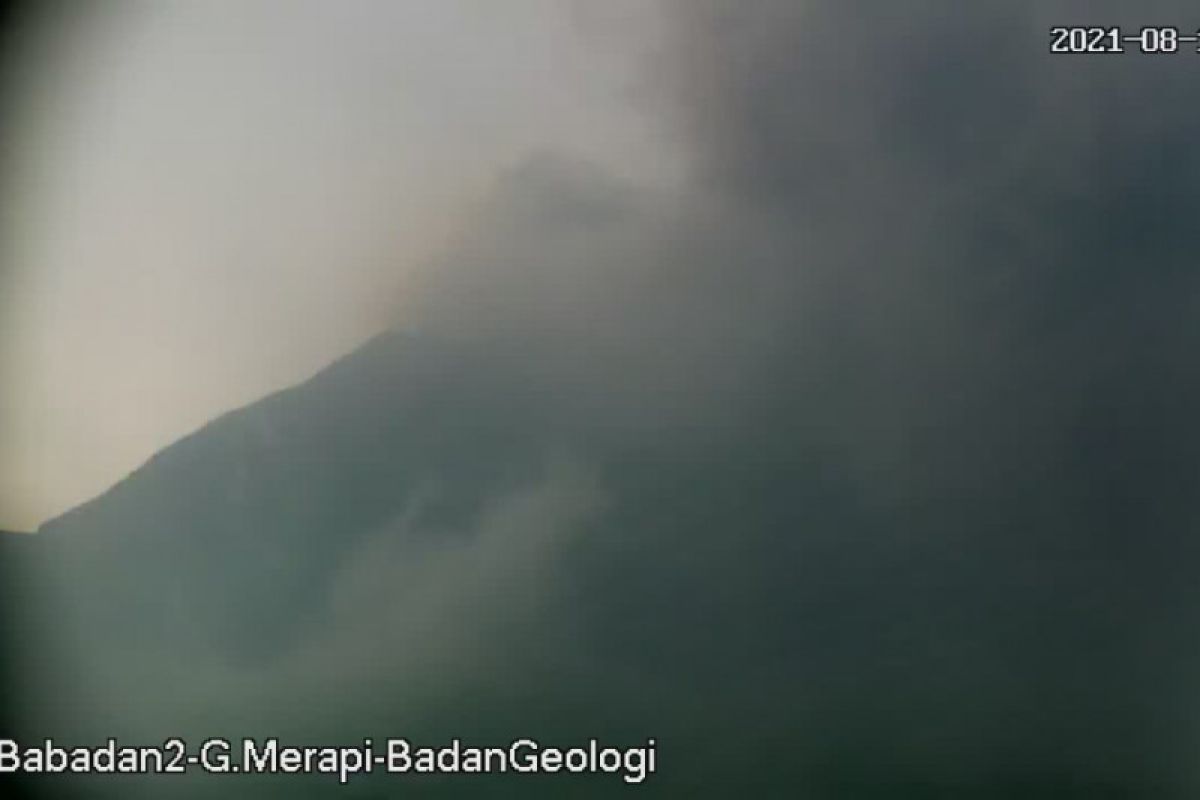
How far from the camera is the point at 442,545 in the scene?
1.35m

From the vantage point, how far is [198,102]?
138 centimetres

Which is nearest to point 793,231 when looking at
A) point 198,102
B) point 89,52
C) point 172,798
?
point 198,102

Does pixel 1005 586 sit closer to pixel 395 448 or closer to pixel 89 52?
pixel 395 448

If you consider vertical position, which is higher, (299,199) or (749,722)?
(299,199)

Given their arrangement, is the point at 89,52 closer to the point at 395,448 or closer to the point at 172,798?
the point at 395,448

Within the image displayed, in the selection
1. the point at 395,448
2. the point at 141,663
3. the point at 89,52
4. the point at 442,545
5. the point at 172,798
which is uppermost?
the point at 89,52

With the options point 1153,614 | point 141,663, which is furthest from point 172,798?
point 1153,614

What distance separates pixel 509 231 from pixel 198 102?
0.45 m
